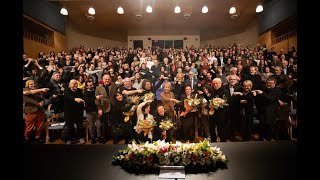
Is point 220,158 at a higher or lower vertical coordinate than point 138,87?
lower

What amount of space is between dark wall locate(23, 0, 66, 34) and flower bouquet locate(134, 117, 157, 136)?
281 cm

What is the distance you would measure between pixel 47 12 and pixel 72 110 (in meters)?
2.48

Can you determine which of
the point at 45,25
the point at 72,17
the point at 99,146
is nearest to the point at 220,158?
the point at 99,146

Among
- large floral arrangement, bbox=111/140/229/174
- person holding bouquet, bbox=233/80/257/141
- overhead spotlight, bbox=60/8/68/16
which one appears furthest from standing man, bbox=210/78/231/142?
overhead spotlight, bbox=60/8/68/16

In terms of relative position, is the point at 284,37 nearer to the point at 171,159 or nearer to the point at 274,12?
the point at 274,12

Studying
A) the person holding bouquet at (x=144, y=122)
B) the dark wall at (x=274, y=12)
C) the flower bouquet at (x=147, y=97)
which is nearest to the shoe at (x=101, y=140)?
the person holding bouquet at (x=144, y=122)

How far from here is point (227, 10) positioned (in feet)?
20.4

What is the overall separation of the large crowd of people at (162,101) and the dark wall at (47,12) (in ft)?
2.61

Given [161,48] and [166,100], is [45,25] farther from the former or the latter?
[166,100]

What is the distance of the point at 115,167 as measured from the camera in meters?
4.01

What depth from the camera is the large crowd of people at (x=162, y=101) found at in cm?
555

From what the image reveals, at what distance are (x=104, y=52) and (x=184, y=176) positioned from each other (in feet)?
12.1

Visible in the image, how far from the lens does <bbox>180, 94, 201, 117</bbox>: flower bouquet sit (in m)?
5.55

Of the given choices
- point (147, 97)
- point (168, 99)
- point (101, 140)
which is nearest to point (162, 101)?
point (168, 99)
